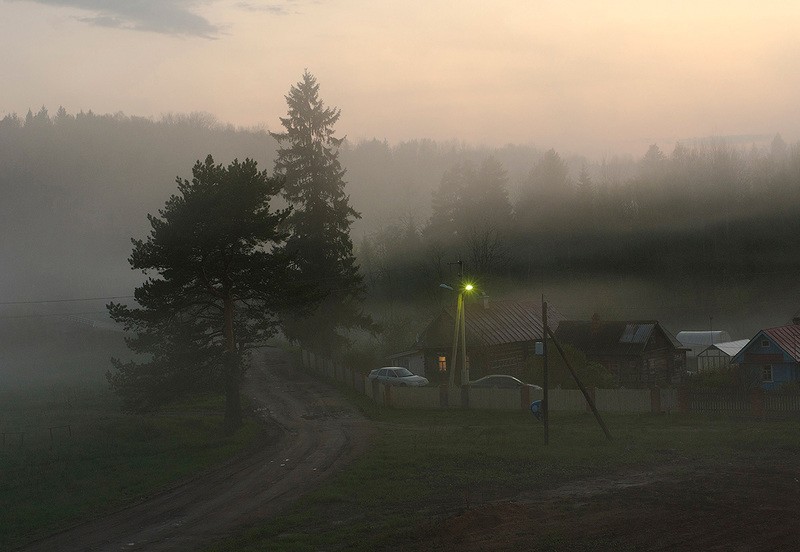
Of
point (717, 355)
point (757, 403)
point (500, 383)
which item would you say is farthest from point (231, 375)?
point (717, 355)

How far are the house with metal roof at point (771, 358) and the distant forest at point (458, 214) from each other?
16894mm

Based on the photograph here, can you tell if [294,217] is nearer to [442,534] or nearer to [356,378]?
[356,378]

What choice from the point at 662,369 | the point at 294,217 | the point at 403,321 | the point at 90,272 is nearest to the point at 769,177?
the point at 662,369

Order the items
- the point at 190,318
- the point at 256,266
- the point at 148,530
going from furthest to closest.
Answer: the point at 190,318, the point at 256,266, the point at 148,530

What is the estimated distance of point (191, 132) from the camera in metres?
189

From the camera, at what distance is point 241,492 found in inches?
1091

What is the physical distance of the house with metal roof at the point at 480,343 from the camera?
5719 cm

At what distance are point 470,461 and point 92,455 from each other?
1732cm

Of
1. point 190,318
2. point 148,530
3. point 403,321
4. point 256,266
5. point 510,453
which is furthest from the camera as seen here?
point 403,321

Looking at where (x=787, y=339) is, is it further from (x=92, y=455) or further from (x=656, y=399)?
(x=92, y=455)

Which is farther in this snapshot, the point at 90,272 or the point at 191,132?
the point at 191,132

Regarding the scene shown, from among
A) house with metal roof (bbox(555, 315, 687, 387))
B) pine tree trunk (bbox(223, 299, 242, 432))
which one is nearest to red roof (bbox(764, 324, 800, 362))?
house with metal roof (bbox(555, 315, 687, 387))

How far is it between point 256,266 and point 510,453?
15.4 metres

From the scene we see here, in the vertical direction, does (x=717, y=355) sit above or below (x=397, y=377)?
above
